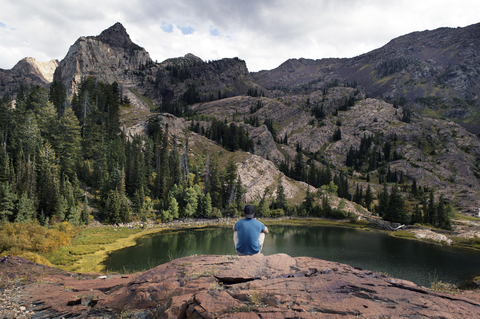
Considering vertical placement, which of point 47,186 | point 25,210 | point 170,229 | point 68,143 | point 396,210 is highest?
point 68,143

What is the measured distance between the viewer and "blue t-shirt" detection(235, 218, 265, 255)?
8.77 meters

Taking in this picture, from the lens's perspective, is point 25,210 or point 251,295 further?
point 25,210

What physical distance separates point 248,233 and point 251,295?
2.56 m

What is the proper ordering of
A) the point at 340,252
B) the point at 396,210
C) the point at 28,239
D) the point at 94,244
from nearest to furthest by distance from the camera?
the point at 28,239, the point at 94,244, the point at 340,252, the point at 396,210

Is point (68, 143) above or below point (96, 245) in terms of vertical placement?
above

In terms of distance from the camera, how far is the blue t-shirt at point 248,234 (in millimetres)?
8773

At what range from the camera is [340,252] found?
51.6m

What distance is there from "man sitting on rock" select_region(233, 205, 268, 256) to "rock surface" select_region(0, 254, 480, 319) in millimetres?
334

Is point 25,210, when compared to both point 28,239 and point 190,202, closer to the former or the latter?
point 28,239

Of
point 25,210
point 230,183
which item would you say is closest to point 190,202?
point 230,183

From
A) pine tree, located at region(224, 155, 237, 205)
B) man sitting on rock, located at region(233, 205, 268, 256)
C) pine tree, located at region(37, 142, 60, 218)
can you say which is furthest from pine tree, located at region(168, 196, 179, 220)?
man sitting on rock, located at region(233, 205, 268, 256)

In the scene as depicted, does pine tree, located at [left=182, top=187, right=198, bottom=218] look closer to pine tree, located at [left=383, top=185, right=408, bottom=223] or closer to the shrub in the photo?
the shrub

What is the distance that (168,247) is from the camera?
49469 millimetres

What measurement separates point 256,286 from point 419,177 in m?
210
